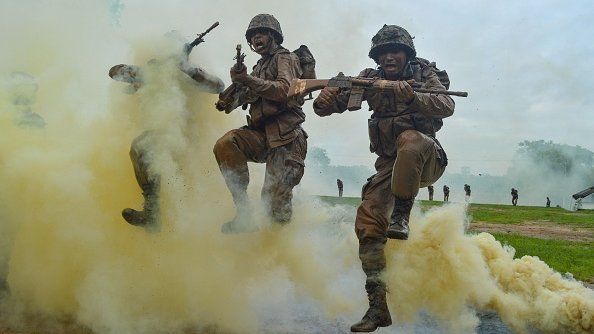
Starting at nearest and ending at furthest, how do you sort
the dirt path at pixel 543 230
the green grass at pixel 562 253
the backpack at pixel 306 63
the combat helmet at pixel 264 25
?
the combat helmet at pixel 264 25 < the backpack at pixel 306 63 < the green grass at pixel 562 253 < the dirt path at pixel 543 230

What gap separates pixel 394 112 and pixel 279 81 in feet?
3.95

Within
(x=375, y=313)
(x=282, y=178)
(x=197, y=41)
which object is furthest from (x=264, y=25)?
(x=375, y=313)

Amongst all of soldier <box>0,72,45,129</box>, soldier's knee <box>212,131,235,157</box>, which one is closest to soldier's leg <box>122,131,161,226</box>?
soldier's knee <box>212,131,235,157</box>

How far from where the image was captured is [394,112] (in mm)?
5594

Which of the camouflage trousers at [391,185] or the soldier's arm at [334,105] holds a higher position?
the soldier's arm at [334,105]

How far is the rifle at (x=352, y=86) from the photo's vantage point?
17.3 ft

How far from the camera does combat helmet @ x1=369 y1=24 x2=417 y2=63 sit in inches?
219

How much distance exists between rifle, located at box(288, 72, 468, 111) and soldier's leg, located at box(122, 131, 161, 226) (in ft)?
5.02

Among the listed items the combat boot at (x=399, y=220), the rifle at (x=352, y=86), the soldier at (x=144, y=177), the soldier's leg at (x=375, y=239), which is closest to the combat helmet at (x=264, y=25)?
the rifle at (x=352, y=86)

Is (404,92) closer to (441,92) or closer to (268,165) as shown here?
(441,92)

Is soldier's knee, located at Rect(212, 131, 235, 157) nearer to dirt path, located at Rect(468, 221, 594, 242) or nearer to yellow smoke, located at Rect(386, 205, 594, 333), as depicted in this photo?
yellow smoke, located at Rect(386, 205, 594, 333)

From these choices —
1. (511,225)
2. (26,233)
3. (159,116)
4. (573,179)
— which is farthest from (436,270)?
(573,179)

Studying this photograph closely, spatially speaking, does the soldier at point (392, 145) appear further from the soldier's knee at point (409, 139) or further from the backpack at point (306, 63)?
the backpack at point (306, 63)

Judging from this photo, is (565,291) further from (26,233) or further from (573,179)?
(573,179)
